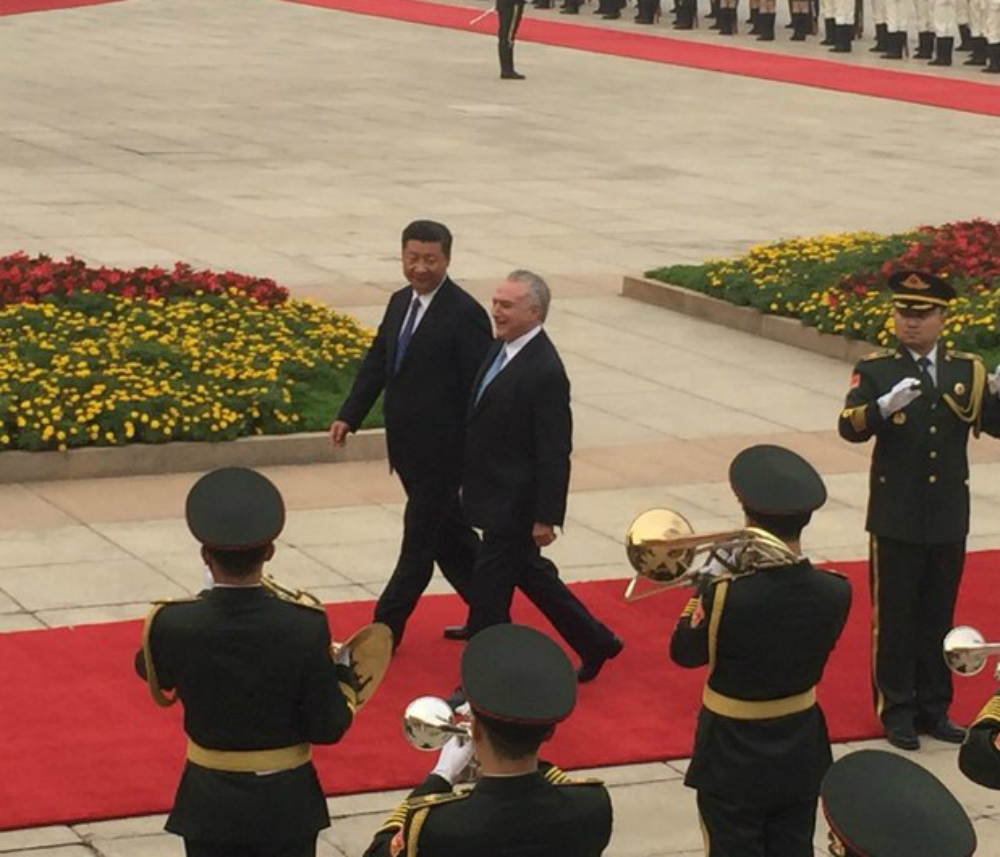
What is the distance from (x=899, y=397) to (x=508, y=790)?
4668mm

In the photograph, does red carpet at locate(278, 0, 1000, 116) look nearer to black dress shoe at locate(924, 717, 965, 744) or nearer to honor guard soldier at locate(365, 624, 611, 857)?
black dress shoe at locate(924, 717, 965, 744)

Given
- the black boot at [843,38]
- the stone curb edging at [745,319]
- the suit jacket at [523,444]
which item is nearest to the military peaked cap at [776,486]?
the suit jacket at [523,444]

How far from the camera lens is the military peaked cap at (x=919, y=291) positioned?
9.80m

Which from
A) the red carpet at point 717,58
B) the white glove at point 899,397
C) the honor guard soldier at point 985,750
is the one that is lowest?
the red carpet at point 717,58

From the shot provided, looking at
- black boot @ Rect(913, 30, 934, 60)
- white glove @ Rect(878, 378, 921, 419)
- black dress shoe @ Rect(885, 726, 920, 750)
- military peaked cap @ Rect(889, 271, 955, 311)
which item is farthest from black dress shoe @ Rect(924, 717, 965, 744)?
black boot @ Rect(913, 30, 934, 60)

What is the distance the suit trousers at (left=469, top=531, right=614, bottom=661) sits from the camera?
401 inches

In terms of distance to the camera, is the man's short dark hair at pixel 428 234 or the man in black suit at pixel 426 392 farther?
the man in black suit at pixel 426 392

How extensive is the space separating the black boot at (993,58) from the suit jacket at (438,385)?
1190 inches

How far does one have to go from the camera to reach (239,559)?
6.83 metres

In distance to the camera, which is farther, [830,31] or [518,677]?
[830,31]

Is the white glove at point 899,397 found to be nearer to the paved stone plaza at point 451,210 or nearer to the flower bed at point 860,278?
the paved stone plaza at point 451,210

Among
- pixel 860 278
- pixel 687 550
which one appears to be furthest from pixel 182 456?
pixel 687 550

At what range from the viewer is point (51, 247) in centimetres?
2150

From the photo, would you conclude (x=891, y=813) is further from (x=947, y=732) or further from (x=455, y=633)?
(x=455, y=633)
